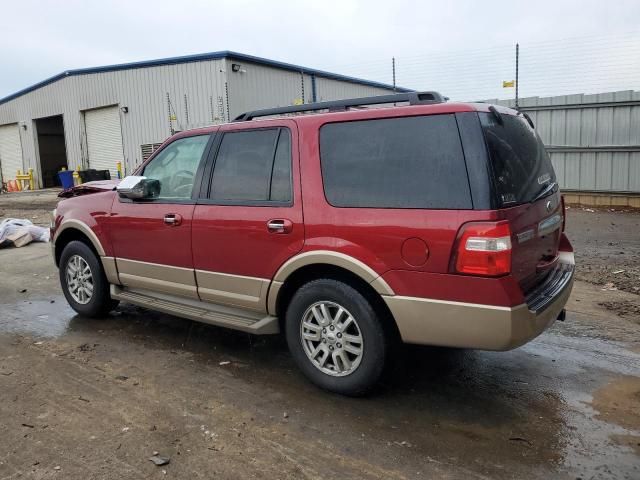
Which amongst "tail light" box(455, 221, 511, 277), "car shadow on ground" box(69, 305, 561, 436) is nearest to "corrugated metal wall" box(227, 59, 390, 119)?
"car shadow on ground" box(69, 305, 561, 436)

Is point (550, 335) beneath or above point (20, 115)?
beneath

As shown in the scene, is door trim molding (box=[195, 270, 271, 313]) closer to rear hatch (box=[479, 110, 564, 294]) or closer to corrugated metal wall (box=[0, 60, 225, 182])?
rear hatch (box=[479, 110, 564, 294])

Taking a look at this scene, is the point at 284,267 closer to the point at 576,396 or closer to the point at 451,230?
the point at 451,230

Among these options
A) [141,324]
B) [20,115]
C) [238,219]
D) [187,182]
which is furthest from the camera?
[20,115]

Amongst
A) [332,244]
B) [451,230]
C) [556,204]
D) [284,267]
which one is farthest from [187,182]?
[556,204]

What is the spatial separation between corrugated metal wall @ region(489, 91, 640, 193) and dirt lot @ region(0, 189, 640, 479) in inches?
334

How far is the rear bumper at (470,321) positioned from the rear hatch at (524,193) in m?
0.20

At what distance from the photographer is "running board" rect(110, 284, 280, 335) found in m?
3.92

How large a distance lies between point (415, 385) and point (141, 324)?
9.46 feet

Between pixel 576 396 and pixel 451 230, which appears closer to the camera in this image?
pixel 451 230

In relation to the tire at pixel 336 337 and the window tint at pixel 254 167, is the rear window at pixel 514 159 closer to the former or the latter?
the tire at pixel 336 337

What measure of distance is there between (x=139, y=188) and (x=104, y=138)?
20376 millimetres

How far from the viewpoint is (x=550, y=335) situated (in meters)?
4.79

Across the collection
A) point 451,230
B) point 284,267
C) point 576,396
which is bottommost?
point 576,396
